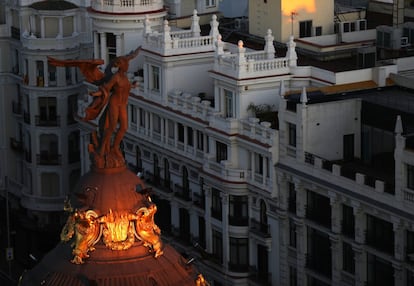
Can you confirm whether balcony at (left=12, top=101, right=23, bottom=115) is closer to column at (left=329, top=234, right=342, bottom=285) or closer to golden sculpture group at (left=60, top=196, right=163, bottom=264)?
column at (left=329, top=234, right=342, bottom=285)

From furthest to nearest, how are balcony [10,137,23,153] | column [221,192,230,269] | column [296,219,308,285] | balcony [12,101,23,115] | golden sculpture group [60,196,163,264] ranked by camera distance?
balcony [10,137,23,153] → balcony [12,101,23,115] → column [221,192,230,269] → column [296,219,308,285] → golden sculpture group [60,196,163,264]

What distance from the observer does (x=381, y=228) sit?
75.8 metres

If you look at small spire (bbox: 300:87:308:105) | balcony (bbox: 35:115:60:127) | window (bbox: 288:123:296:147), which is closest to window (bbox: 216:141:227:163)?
window (bbox: 288:123:296:147)

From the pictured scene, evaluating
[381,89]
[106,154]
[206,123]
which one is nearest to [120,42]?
[206,123]

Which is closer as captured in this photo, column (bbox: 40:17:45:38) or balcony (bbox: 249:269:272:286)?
balcony (bbox: 249:269:272:286)

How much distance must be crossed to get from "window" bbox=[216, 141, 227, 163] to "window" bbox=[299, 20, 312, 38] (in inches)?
487

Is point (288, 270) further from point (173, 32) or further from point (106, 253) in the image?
point (106, 253)

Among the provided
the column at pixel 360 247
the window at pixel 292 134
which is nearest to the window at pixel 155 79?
the window at pixel 292 134

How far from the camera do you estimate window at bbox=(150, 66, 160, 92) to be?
96875 millimetres

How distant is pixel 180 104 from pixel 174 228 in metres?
7.81

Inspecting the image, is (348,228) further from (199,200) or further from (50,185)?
(50,185)

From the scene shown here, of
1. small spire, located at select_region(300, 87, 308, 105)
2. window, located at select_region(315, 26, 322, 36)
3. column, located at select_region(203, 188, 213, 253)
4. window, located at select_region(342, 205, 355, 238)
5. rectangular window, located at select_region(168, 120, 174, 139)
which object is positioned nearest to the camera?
window, located at select_region(342, 205, 355, 238)

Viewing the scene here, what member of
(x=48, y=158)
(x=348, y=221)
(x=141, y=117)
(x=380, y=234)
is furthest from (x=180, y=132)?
(x=380, y=234)

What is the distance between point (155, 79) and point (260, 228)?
587 inches
